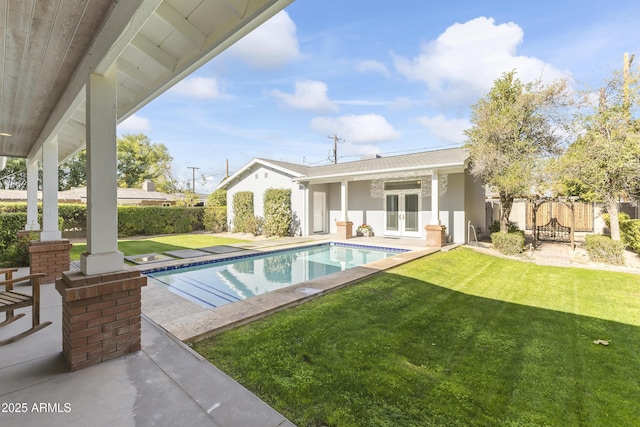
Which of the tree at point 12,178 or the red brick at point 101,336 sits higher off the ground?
the tree at point 12,178

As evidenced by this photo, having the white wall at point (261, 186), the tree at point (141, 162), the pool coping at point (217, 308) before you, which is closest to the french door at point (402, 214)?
the white wall at point (261, 186)

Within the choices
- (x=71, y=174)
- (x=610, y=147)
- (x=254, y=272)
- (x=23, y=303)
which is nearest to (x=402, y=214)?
(x=610, y=147)

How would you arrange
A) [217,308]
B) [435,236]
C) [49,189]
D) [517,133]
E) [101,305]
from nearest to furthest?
[101,305] < [217,308] < [49,189] < [517,133] < [435,236]

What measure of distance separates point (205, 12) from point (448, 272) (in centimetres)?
791

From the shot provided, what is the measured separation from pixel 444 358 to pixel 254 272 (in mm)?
6436

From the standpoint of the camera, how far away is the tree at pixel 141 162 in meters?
34.8

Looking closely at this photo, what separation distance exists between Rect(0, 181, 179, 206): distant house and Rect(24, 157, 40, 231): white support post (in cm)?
1530

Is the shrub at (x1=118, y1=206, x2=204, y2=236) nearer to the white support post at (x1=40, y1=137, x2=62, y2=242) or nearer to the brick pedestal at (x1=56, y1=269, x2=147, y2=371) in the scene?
the white support post at (x1=40, y1=137, x2=62, y2=242)

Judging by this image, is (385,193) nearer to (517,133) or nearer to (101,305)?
(517,133)

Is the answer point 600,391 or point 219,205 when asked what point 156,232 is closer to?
point 219,205

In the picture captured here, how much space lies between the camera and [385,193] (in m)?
15.5

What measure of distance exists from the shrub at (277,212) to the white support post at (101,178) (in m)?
13.4

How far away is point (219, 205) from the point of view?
2183 centimetres

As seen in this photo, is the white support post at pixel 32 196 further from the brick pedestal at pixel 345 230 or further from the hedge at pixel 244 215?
the brick pedestal at pixel 345 230
